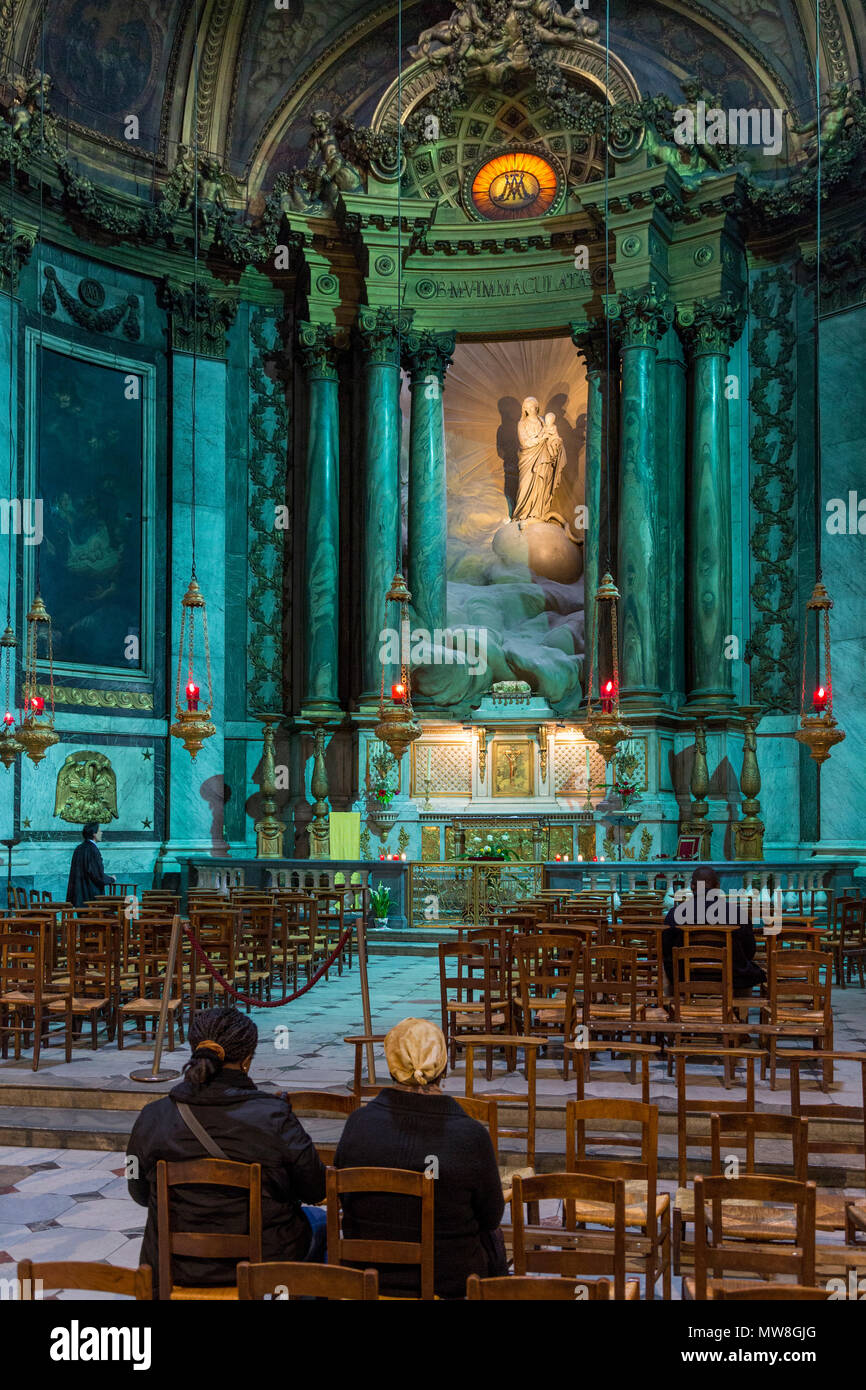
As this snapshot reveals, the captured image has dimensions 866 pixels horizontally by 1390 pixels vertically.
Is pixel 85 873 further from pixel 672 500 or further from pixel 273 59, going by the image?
pixel 273 59

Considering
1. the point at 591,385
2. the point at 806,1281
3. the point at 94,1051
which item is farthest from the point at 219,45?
the point at 806,1281

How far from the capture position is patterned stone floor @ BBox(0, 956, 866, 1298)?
21.2 ft

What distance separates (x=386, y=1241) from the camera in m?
4.32

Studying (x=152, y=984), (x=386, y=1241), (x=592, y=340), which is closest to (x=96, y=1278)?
(x=386, y=1241)

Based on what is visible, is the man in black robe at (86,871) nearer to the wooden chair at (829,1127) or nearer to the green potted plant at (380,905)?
the green potted plant at (380,905)

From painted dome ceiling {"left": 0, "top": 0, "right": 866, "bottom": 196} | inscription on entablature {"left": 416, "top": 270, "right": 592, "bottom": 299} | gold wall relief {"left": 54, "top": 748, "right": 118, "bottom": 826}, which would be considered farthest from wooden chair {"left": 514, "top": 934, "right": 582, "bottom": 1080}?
painted dome ceiling {"left": 0, "top": 0, "right": 866, "bottom": 196}

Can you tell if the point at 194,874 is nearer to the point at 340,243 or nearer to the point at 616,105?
the point at 340,243

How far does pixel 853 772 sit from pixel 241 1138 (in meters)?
17.5

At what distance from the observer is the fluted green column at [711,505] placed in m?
22.1

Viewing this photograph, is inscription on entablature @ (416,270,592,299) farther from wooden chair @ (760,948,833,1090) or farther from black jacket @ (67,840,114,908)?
wooden chair @ (760,948,833,1090)

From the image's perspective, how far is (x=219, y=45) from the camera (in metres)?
23.8

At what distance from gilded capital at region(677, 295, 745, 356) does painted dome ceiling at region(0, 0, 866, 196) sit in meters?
3.35

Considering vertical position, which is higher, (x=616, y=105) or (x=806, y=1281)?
(x=616, y=105)

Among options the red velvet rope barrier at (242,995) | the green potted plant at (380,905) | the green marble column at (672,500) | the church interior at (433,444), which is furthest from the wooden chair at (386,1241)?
the green marble column at (672,500)
